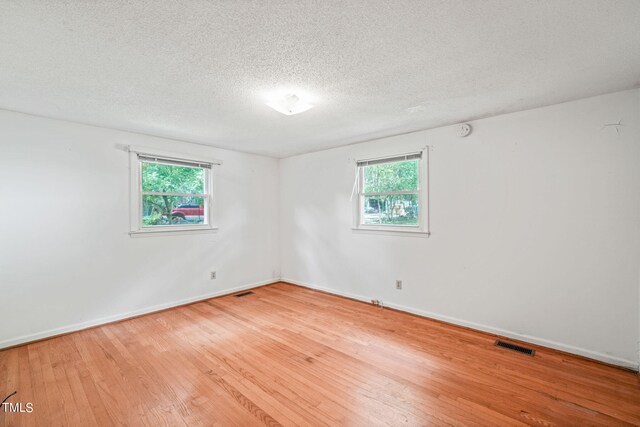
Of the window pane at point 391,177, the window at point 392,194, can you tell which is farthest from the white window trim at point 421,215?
the window pane at point 391,177

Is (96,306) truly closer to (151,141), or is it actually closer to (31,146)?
(31,146)

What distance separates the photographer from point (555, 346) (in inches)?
104

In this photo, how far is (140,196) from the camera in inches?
142

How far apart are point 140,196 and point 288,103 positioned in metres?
2.44

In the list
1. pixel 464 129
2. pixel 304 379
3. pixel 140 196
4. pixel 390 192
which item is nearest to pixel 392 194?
pixel 390 192

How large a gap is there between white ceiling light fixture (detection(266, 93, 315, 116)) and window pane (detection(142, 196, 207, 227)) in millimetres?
2252

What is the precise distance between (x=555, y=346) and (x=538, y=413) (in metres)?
1.15

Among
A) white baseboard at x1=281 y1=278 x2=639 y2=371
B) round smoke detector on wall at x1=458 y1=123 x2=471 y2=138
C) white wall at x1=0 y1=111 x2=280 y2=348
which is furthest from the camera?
round smoke detector on wall at x1=458 y1=123 x2=471 y2=138

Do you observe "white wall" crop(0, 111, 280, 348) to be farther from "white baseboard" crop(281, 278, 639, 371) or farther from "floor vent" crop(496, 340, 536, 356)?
"floor vent" crop(496, 340, 536, 356)

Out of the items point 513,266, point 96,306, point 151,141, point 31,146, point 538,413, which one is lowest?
point 538,413

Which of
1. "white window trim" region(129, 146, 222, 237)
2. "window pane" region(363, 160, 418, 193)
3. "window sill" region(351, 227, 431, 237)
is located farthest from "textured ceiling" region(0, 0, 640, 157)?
"window sill" region(351, 227, 431, 237)

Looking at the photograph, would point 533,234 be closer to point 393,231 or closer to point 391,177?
point 393,231

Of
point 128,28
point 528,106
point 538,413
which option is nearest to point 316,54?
point 128,28

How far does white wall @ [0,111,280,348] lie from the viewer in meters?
2.78
